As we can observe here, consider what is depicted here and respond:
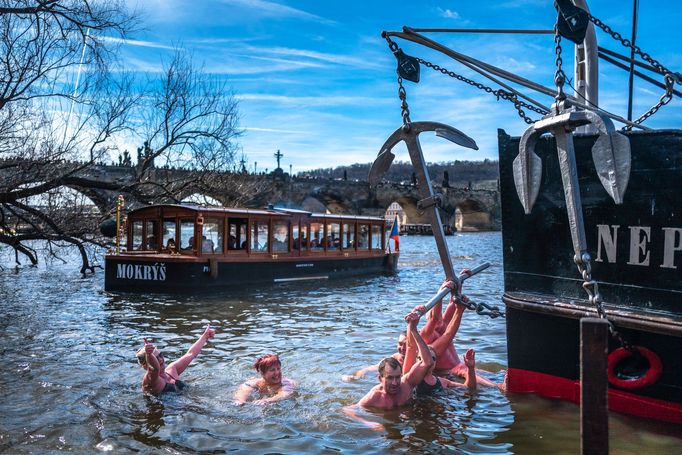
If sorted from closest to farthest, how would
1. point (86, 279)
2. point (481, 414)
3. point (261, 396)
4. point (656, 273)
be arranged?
point (656, 273) < point (481, 414) < point (261, 396) < point (86, 279)

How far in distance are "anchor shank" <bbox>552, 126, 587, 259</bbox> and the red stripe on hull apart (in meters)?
1.74

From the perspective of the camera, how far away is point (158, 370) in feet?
22.0

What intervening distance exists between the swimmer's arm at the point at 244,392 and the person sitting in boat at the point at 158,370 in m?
0.69

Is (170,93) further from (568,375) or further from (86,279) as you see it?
(568,375)

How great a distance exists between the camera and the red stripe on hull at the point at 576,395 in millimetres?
5148

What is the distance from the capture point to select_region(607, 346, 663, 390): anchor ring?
507cm

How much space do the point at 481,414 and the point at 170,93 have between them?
16337 millimetres

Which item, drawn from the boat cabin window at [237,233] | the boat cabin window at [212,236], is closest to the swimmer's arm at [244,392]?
the boat cabin window at [212,236]

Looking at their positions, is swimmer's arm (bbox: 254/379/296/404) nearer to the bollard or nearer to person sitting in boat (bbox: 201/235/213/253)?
the bollard

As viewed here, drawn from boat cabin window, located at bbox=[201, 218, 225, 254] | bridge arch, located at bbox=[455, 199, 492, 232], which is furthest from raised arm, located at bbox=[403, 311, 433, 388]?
bridge arch, located at bbox=[455, 199, 492, 232]

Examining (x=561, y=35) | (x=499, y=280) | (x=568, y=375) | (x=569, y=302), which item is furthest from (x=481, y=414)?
(x=499, y=280)

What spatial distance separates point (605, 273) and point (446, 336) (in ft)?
6.93

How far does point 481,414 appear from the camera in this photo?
621 cm

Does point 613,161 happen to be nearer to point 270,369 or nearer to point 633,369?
point 633,369
